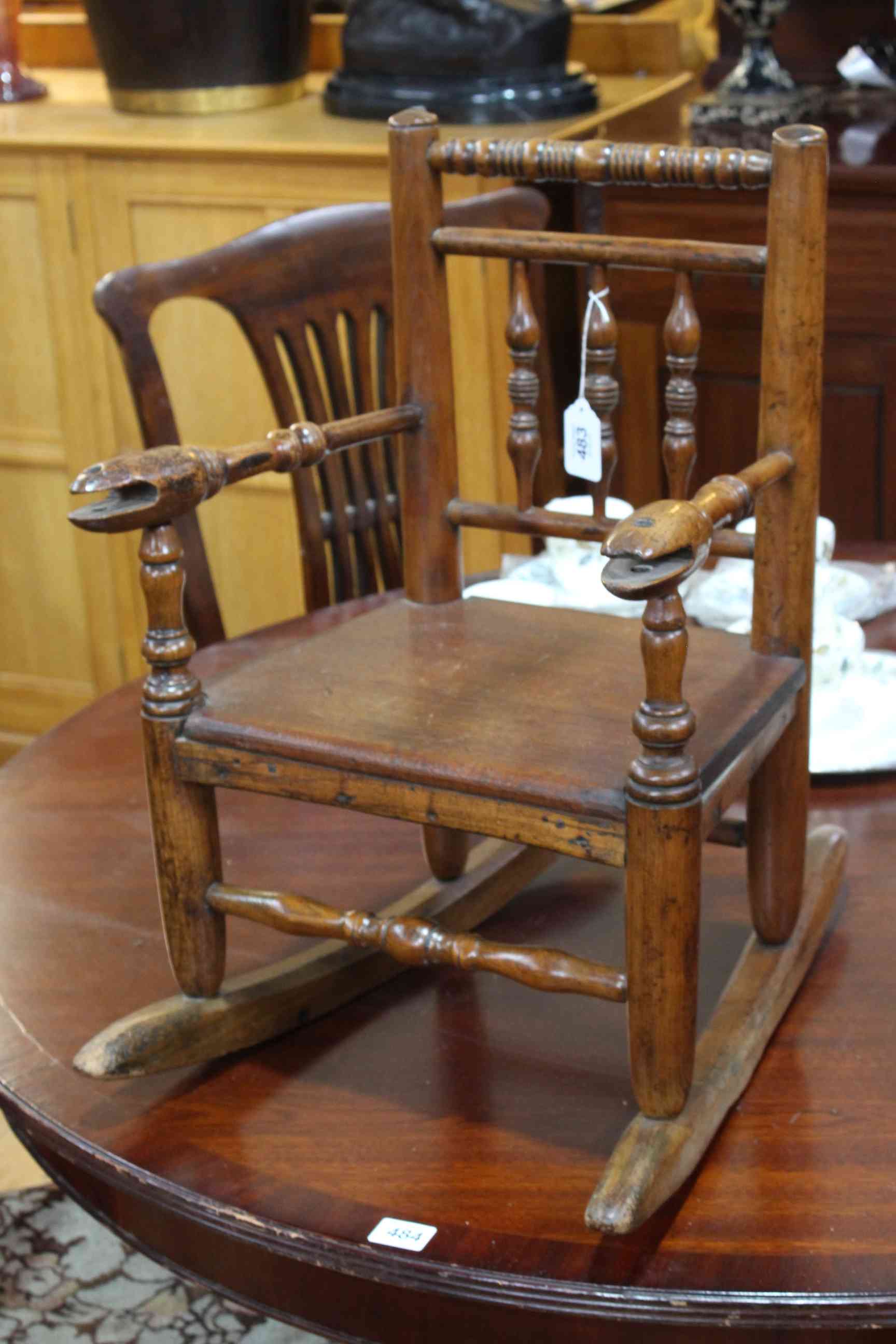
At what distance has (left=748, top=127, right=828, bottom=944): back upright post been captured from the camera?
3.42ft

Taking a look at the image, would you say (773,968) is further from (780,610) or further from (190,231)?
(190,231)

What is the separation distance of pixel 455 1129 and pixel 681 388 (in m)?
0.51

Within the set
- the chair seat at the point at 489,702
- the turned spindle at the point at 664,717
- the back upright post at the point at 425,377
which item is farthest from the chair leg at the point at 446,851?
the turned spindle at the point at 664,717

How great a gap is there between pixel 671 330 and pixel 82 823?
586 mm

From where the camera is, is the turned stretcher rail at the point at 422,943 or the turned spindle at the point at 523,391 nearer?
the turned stretcher rail at the point at 422,943

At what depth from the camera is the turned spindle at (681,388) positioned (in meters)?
1.15

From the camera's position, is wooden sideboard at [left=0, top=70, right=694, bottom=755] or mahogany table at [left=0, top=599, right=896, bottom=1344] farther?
wooden sideboard at [left=0, top=70, right=694, bottom=755]

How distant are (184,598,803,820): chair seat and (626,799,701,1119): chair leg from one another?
0.03 meters

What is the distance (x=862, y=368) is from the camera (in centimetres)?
253

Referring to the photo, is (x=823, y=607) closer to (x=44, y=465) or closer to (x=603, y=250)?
(x=603, y=250)

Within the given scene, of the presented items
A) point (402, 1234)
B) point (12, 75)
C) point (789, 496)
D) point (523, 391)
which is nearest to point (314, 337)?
point (523, 391)

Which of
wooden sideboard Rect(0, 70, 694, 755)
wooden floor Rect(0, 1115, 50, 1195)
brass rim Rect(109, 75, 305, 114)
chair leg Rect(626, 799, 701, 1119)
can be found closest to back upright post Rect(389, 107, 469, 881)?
chair leg Rect(626, 799, 701, 1119)

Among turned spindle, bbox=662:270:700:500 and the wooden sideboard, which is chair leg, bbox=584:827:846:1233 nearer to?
turned spindle, bbox=662:270:700:500

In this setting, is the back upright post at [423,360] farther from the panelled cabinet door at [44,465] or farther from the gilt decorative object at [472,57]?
the panelled cabinet door at [44,465]
